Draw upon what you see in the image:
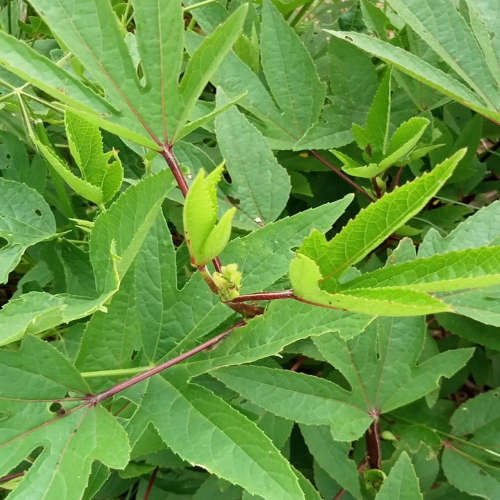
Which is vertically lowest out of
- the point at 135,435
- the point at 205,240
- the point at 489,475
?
the point at 489,475

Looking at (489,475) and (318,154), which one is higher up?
(318,154)

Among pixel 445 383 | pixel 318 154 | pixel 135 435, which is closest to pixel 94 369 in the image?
pixel 135 435

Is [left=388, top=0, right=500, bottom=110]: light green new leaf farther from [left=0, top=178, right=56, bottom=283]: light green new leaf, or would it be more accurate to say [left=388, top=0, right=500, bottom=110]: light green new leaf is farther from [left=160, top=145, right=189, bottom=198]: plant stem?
[left=0, top=178, right=56, bottom=283]: light green new leaf

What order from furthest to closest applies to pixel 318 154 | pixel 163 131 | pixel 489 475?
pixel 318 154 < pixel 489 475 < pixel 163 131

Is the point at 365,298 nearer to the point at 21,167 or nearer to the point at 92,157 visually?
the point at 92,157

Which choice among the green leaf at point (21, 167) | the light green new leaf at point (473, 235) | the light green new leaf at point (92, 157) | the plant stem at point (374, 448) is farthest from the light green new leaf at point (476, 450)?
the green leaf at point (21, 167)

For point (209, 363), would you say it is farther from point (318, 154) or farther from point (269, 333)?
point (318, 154)

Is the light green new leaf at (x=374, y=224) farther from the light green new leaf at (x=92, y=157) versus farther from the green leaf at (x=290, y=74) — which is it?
the green leaf at (x=290, y=74)
